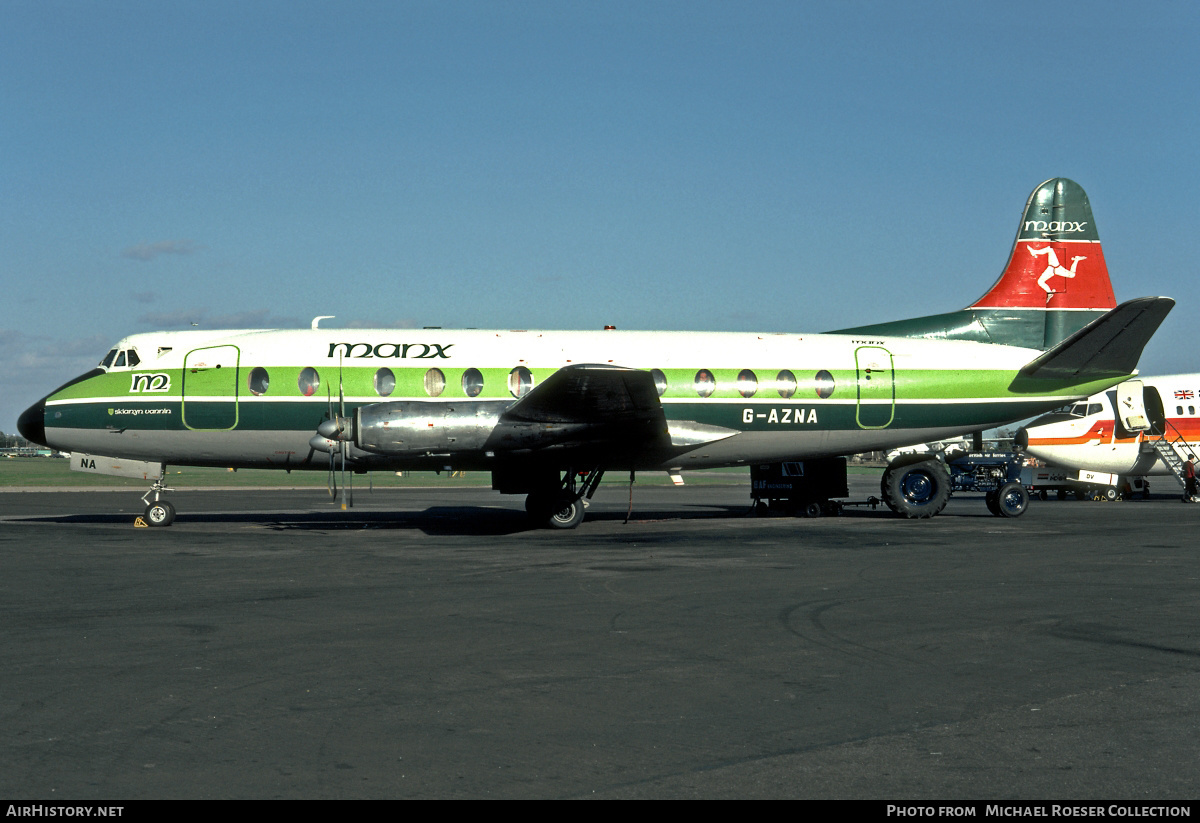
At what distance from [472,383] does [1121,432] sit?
937 inches

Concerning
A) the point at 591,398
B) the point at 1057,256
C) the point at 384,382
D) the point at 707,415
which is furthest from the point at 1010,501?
the point at 384,382

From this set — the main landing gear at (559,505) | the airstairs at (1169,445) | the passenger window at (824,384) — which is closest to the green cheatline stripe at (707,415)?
the passenger window at (824,384)

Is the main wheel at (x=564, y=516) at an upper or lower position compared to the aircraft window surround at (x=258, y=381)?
lower

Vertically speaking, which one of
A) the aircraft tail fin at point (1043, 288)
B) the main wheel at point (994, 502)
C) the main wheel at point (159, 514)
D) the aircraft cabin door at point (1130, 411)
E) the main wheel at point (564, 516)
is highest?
the aircraft tail fin at point (1043, 288)

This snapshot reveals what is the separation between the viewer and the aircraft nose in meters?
21.1

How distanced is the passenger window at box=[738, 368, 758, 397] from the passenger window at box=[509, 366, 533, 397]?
4.65 meters

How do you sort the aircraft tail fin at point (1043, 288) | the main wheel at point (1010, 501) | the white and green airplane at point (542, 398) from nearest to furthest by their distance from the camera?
1. the white and green airplane at point (542, 398)
2. the aircraft tail fin at point (1043, 288)
3. the main wheel at point (1010, 501)

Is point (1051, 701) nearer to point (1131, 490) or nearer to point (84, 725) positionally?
point (84, 725)

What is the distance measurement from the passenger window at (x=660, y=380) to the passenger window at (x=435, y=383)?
14.8ft

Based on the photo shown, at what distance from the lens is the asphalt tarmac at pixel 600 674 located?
534cm

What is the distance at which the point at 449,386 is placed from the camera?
21.0 metres

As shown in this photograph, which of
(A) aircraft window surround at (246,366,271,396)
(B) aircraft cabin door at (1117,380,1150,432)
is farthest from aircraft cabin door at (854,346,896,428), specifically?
(B) aircraft cabin door at (1117,380,1150,432)

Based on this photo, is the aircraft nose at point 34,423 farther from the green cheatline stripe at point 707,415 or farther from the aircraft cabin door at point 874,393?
the aircraft cabin door at point 874,393
